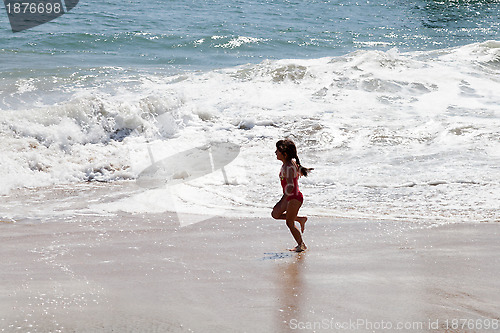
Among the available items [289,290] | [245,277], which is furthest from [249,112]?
[289,290]

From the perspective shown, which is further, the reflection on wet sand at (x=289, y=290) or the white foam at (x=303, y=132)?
the white foam at (x=303, y=132)

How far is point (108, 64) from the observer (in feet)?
51.6

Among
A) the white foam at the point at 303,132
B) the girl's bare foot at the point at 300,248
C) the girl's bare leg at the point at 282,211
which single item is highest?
the girl's bare leg at the point at 282,211

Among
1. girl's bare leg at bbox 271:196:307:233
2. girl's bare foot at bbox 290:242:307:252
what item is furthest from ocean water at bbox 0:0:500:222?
girl's bare foot at bbox 290:242:307:252

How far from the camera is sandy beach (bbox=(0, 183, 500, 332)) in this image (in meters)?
3.21

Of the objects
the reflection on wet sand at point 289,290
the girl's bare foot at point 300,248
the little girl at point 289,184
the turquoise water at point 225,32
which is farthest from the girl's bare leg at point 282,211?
the turquoise water at point 225,32

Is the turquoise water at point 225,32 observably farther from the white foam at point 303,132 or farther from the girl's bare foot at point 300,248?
the girl's bare foot at point 300,248

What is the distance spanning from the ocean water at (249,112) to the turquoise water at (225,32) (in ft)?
0.34

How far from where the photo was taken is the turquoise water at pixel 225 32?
16.7 meters

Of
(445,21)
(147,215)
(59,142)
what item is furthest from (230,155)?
(445,21)

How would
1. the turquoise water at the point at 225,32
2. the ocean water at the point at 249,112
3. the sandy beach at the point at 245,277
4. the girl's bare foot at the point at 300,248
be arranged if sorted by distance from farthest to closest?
the turquoise water at the point at 225,32
the ocean water at the point at 249,112
the girl's bare foot at the point at 300,248
the sandy beach at the point at 245,277

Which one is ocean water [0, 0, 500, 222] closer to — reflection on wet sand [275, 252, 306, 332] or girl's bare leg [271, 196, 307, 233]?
girl's bare leg [271, 196, 307, 233]

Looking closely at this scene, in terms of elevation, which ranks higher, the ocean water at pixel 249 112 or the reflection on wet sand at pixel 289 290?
the reflection on wet sand at pixel 289 290

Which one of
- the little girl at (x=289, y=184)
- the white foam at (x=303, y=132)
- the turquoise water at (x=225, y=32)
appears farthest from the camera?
the turquoise water at (x=225, y=32)
